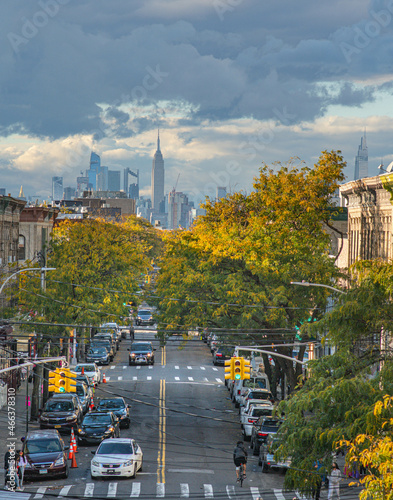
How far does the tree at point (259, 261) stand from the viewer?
41031 millimetres

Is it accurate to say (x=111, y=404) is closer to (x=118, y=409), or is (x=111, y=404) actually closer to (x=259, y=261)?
(x=118, y=409)

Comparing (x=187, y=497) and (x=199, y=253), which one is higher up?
(x=199, y=253)

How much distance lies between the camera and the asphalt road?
27.8m

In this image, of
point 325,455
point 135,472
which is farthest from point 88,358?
point 325,455

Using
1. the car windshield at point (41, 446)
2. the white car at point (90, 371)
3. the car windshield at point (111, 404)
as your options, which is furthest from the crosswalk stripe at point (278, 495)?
the white car at point (90, 371)

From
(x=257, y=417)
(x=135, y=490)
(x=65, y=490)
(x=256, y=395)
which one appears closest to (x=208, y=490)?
(x=135, y=490)

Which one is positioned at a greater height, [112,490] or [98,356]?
[98,356]

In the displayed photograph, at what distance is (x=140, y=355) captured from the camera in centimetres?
6838

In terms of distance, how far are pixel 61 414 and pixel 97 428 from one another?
3799 millimetres

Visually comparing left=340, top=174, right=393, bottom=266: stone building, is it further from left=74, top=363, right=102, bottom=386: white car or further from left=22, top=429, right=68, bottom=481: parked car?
left=74, top=363, right=102, bottom=386: white car

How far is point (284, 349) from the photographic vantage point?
43.8m

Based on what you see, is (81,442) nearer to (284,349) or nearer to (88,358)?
(284,349)

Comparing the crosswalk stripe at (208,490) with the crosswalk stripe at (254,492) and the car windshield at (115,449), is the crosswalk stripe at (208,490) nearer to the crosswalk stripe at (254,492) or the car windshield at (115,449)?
the crosswalk stripe at (254,492)

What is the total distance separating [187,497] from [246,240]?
17.4 m
